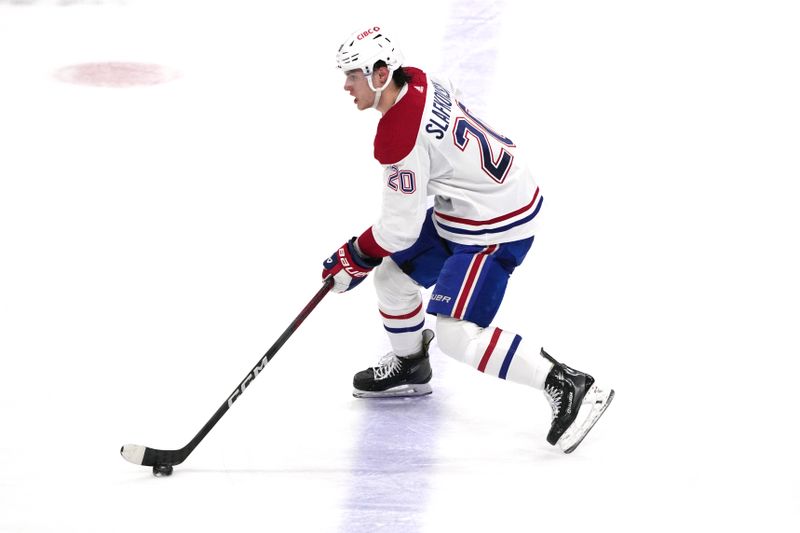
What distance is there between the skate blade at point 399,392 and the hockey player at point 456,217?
12.7 inches

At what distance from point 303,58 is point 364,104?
124 inches

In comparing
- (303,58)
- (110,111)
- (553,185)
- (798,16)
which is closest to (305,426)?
(553,185)

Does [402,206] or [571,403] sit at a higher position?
[402,206]

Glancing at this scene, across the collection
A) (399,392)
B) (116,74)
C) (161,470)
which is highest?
(116,74)

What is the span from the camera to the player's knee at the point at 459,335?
340cm

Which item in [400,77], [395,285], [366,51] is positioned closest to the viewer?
[366,51]

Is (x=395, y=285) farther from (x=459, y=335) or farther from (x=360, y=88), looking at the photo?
(x=360, y=88)

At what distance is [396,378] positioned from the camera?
12.3ft

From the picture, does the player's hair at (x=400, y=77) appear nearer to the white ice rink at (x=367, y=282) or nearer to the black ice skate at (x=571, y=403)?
the black ice skate at (x=571, y=403)

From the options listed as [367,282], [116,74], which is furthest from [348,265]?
[116,74]

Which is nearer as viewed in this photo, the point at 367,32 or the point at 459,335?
the point at 367,32

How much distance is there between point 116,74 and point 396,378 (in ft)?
10.2

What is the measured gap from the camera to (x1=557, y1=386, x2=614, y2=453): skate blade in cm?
339

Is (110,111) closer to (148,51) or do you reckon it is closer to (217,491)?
(148,51)
